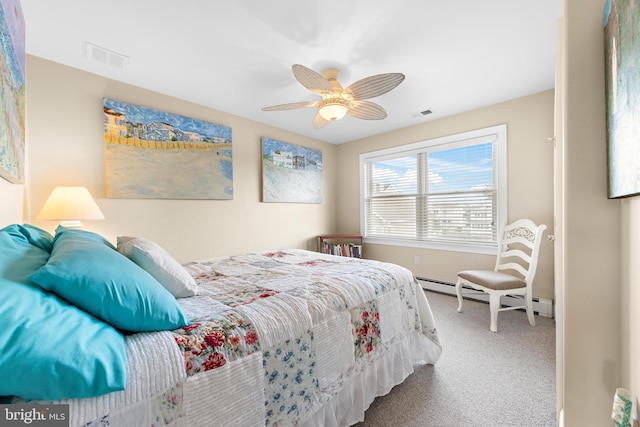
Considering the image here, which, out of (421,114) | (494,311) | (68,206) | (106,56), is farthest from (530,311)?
(106,56)

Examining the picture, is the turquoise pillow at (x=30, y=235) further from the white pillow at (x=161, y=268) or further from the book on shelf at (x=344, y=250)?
the book on shelf at (x=344, y=250)

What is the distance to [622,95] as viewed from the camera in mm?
736

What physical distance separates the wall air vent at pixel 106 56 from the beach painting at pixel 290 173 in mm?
1722

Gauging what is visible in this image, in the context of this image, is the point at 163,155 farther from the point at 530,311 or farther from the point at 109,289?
the point at 530,311

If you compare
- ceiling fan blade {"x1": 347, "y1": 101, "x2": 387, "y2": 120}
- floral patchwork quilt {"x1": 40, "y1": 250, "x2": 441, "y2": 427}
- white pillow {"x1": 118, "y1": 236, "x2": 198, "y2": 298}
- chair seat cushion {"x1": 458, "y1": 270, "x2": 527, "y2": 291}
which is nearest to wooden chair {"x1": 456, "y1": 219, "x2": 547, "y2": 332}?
chair seat cushion {"x1": 458, "y1": 270, "x2": 527, "y2": 291}

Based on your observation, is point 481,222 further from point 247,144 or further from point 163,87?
point 163,87

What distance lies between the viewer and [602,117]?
907mm

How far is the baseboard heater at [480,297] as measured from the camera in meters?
2.75

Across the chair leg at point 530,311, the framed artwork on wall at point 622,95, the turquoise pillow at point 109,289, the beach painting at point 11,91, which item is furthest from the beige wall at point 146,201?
the framed artwork on wall at point 622,95

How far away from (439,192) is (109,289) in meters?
3.70

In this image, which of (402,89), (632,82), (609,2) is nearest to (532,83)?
(402,89)

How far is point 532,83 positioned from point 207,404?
362 cm

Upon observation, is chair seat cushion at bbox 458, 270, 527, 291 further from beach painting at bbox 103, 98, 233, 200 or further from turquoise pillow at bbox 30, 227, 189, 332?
beach painting at bbox 103, 98, 233, 200

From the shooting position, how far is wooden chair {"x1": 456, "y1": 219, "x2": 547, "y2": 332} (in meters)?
2.49
